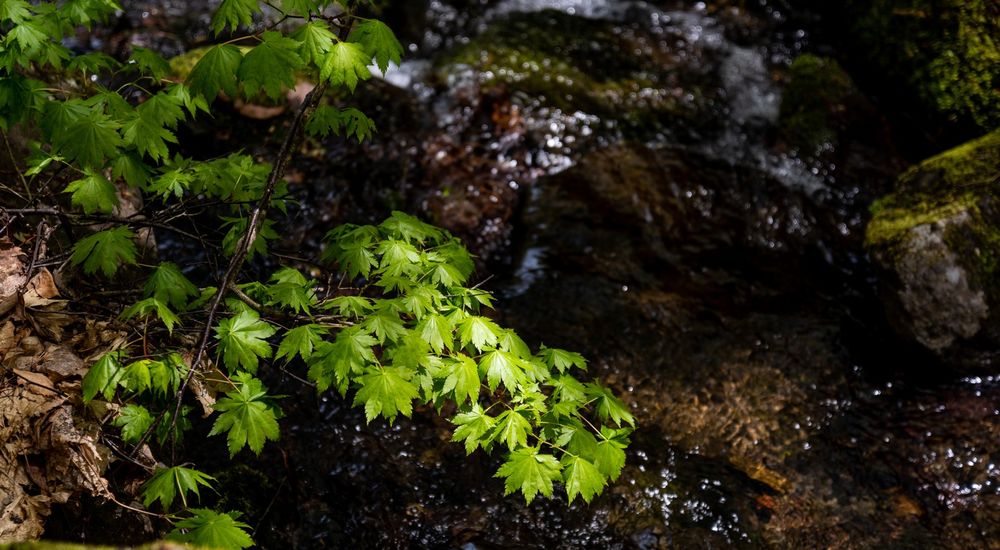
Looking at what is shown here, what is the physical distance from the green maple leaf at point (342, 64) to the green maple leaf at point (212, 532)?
162cm

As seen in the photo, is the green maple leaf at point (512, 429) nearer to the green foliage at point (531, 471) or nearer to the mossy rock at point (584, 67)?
the green foliage at point (531, 471)

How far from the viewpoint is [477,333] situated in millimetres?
2615

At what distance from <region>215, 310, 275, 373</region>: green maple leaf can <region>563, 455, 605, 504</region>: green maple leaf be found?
124 cm

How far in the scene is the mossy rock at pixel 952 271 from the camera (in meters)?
5.29

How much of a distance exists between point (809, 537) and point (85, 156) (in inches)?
178

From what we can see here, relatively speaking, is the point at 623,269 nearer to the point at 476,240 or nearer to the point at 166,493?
the point at 476,240

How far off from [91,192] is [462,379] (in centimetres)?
179

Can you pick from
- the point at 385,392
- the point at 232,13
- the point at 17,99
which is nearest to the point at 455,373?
the point at 385,392

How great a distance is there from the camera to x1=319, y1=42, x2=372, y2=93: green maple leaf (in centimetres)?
246

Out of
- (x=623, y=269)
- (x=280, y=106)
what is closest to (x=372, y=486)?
(x=623, y=269)

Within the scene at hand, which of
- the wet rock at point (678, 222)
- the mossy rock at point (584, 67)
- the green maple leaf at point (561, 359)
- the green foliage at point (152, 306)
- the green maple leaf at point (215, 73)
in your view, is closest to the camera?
the green maple leaf at point (215, 73)

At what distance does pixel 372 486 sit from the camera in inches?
167

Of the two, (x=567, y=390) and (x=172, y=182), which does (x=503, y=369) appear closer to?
(x=567, y=390)

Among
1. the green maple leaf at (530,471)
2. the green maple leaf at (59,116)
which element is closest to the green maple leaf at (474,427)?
the green maple leaf at (530,471)
